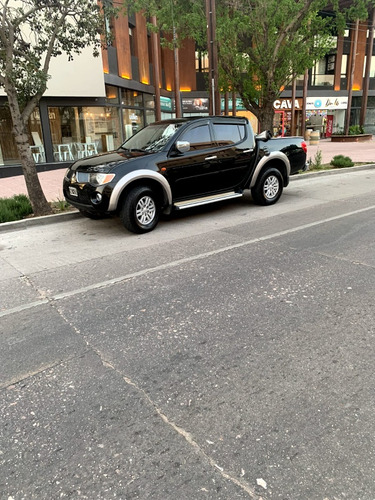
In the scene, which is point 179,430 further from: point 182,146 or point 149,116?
point 149,116

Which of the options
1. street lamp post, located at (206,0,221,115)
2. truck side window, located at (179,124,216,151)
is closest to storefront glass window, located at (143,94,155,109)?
street lamp post, located at (206,0,221,115)

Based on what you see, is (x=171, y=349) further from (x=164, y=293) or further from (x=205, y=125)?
(x=205, y=125)

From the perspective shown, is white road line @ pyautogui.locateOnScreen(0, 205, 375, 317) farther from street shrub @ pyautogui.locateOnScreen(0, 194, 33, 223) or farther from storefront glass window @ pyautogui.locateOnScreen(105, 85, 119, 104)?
storefront glass window @ pyautogui.locateOnScreen(105, 85, 119, 104)

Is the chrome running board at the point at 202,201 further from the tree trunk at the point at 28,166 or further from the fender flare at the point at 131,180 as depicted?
the tree trunk at the point at 28,166

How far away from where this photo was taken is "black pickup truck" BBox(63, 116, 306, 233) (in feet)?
22.6

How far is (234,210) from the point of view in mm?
8781

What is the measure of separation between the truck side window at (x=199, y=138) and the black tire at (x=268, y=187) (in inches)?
58.9

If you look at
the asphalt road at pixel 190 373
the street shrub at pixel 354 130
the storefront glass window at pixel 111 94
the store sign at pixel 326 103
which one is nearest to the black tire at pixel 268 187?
the asphalt road at pixel 190 373

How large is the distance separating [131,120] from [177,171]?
48.8 feet

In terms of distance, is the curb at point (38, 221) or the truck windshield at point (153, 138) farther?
the curb at point (38, 221)

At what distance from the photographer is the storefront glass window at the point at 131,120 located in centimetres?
2036

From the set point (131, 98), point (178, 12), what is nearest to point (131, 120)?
point (131, 98)

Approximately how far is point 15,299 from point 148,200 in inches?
126

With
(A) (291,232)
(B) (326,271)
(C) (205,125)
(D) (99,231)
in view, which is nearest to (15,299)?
(D) (99,231)
